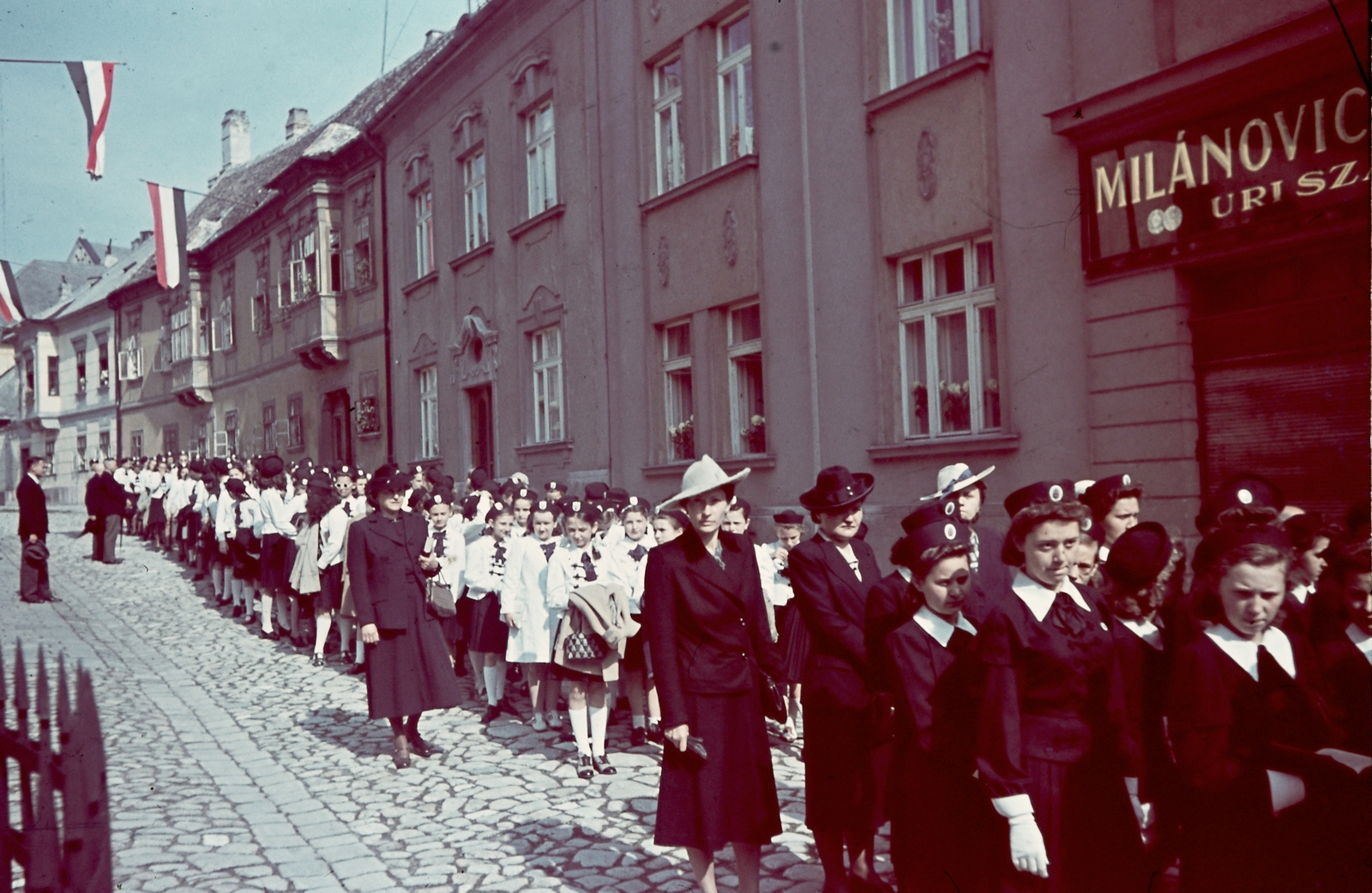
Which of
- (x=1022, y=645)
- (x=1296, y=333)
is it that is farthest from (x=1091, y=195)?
(x=1022, y=645)

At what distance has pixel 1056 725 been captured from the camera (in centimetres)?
370

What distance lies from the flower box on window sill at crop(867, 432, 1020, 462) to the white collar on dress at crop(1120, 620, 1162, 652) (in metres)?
5.73

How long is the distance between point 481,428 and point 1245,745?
1761cm

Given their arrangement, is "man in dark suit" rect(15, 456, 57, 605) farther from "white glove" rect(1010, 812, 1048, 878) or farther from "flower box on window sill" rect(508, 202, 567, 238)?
"flower box on window sill" rect(508, 202, 567, 238)

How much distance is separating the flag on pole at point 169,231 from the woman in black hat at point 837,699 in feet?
19.3

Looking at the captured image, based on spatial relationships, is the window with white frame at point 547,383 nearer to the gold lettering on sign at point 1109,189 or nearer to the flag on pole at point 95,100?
the gold lettering on sign at point 1109,189

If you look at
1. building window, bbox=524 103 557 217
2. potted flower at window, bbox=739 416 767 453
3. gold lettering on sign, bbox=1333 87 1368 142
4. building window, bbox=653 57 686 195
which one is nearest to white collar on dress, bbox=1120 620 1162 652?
gold lettering on sign, bbox=1333 87 1368 142

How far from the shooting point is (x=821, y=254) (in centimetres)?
1197

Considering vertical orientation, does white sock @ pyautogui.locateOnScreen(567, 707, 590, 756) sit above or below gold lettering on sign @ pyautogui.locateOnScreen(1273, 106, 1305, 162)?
below

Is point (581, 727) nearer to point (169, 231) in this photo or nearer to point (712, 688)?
point (712, 688)

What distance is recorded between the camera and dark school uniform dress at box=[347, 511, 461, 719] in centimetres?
785

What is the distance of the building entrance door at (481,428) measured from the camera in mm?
19859

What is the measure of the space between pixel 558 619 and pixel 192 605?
30.1ft

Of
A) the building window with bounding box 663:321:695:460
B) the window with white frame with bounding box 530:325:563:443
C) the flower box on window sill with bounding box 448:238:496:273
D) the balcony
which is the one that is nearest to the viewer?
the building window with bounding box 663:321:695:460
